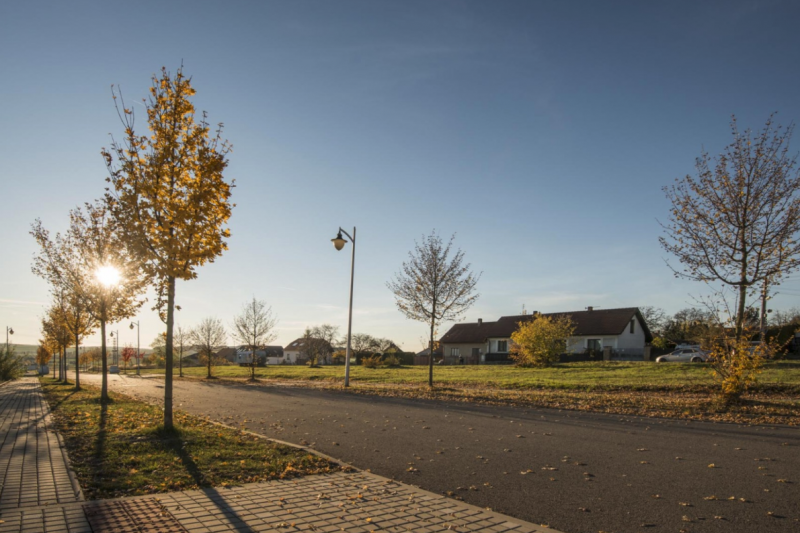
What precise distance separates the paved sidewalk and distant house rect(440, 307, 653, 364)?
37.0 meters

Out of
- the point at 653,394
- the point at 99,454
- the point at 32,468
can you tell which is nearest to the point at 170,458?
the point at 99,454

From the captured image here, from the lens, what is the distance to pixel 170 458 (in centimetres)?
735

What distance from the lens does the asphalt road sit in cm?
526

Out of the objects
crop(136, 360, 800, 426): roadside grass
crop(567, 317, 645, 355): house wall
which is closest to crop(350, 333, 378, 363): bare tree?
crop(567, 317, 645, 355): house wall

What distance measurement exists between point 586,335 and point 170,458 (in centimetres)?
4576

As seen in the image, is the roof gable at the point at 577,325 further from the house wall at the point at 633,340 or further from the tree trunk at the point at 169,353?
the tree trunk at the point at 169,353

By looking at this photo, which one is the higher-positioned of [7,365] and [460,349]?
[7,365]

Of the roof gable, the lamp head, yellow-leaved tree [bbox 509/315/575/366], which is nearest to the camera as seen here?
the lamp head

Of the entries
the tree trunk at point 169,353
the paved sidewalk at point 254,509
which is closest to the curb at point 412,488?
the paved sidewalk at point 254,509

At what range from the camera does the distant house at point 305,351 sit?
77469 mm

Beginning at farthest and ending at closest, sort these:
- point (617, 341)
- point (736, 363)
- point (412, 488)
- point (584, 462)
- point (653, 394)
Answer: point (617, 341) → point (653, 394) → point (736, 363) → point (584, 462) → point (412, 488)

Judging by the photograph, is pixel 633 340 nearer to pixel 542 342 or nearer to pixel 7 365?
pixel 542 342

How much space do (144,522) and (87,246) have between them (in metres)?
15.2

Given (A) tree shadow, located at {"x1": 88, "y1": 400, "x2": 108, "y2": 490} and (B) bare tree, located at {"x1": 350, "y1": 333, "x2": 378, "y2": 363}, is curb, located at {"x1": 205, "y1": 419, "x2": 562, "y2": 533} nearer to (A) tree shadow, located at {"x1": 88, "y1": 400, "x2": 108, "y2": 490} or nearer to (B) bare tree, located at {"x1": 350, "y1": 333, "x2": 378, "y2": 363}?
(A) tree shadow, located at {"x1": 88, "y1": 400, "x2": 108, "y2": 490}
